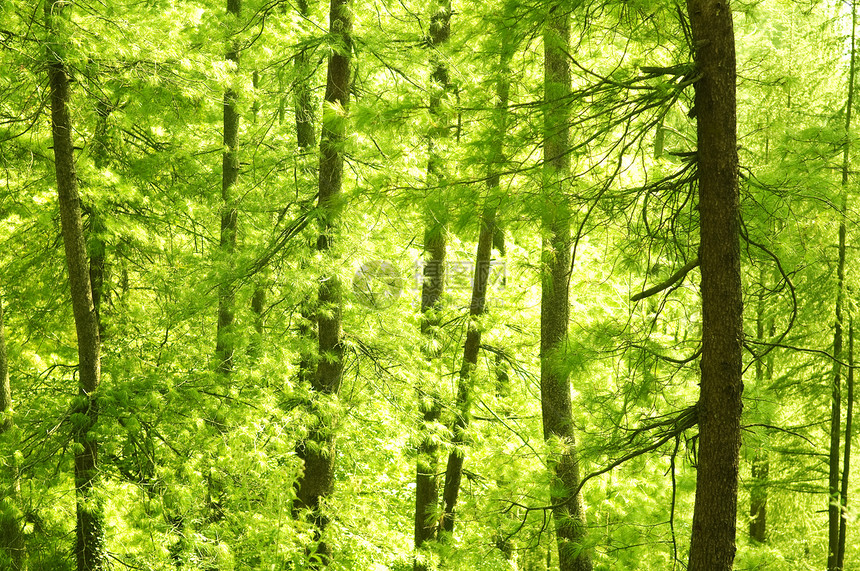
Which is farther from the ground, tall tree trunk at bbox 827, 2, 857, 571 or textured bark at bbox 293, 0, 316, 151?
textured bark at bbox 293, 0, 316, 151

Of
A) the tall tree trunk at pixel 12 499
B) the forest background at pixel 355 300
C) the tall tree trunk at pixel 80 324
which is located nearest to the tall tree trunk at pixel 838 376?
the forest background at pixel 355 300

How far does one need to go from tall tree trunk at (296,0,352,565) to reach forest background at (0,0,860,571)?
0.12 ft

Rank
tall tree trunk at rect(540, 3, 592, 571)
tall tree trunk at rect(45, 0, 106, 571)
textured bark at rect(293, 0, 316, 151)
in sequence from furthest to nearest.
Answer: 1. textured bark at rect(293, 0, 316, 151)
2. tall tree trunk at rect(45, 0, 106, 571)
3. tall tree trunk at rect(540, 3, 592, 571)

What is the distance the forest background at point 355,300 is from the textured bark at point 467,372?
4 cm

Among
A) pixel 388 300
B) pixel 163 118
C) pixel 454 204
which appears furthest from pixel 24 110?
pixel 454 204

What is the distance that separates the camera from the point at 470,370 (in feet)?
25.8

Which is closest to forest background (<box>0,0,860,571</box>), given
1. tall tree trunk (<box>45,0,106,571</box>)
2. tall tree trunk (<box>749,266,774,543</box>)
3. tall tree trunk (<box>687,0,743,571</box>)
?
tall tree trunk (<box>45,0,106,571</box>)

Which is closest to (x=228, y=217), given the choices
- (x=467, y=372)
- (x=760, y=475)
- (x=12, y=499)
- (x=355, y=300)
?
(x=355, y=300)

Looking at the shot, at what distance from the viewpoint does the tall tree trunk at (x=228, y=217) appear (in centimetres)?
759

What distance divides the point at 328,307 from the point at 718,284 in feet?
15.0

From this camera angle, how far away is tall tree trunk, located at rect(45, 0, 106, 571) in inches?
253

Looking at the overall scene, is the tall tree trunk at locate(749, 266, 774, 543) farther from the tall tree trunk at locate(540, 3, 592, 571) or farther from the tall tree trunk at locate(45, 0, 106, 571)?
the tall tree trunk at locate(45, 0, 106, 571)

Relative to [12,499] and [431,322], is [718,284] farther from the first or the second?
[12,499]

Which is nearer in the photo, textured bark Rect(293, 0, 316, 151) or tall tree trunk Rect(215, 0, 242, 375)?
textured bark Rect(293, 0, 316, 151)
